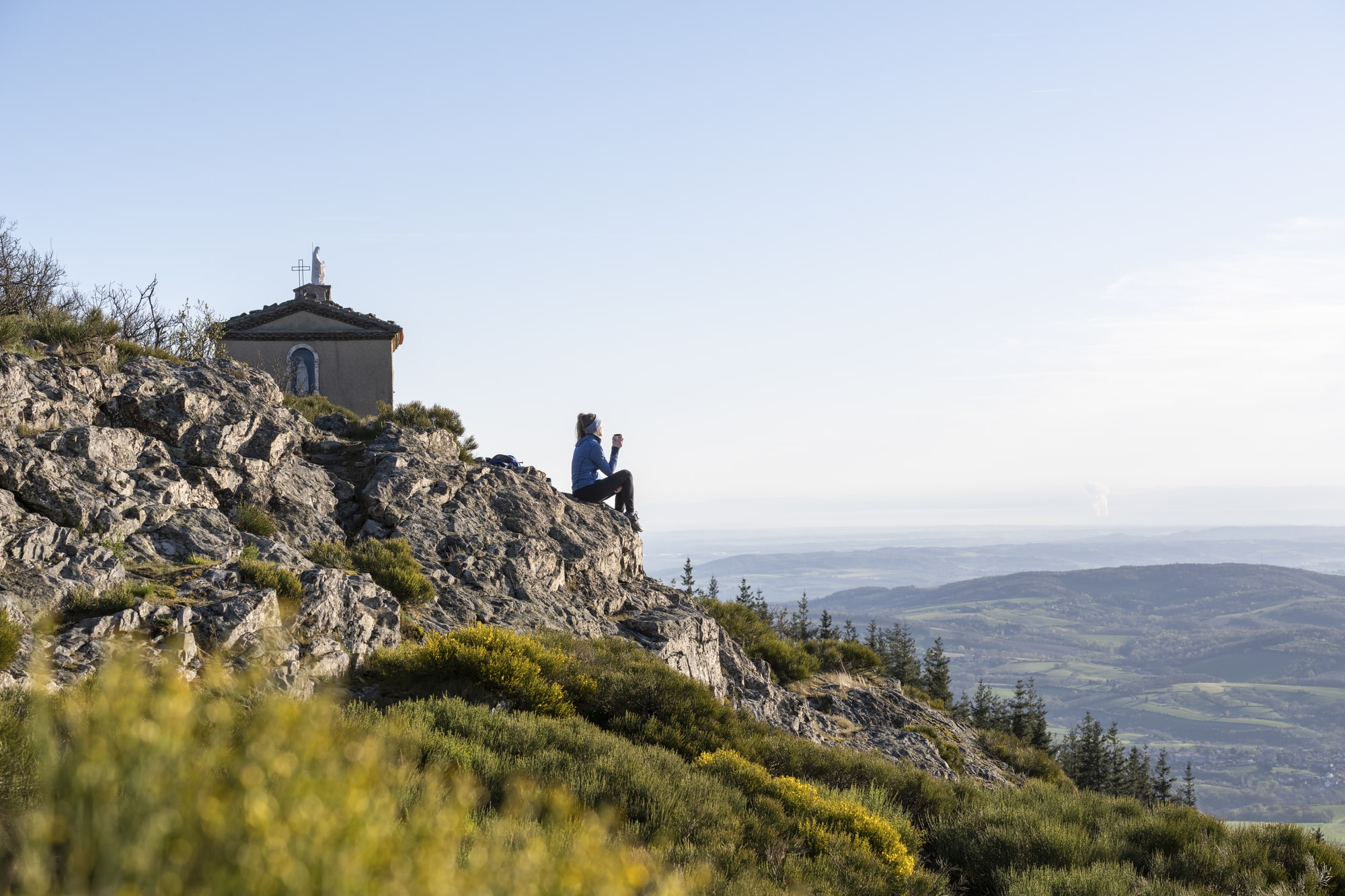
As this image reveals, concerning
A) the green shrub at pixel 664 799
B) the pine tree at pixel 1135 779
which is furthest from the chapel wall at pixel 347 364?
the pine tree at pixel 1135 779

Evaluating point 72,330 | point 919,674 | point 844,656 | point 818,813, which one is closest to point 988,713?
point 919,674

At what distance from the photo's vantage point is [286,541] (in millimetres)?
11031

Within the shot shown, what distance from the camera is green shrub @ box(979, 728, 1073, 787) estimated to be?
50.8 feet

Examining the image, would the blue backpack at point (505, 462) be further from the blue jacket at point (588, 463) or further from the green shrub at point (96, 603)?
the green shrub at point (96, 603)

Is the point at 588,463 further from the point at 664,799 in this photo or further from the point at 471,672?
the point at 664,799

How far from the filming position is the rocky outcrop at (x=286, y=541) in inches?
292

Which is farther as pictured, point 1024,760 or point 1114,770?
point 1114,770

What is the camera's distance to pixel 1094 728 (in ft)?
127

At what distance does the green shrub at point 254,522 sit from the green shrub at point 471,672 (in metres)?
3.37

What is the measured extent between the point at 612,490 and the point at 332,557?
7018mm

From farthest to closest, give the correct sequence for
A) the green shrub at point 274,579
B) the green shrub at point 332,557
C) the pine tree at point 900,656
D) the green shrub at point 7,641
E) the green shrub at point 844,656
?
the pine tree at point 900,656 < the green shrub at point 844,656 < the green shrub at point 332,557 < the green shrub at point 274,579 < the green shrub at point 7,641

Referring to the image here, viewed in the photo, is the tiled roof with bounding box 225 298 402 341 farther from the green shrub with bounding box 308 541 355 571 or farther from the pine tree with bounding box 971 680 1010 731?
the pine tree with bounding box 971 680 1010 731

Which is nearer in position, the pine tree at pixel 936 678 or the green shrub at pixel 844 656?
the green shrub at pixel 844 656

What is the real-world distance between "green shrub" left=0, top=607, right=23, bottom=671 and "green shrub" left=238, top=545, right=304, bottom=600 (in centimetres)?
230
